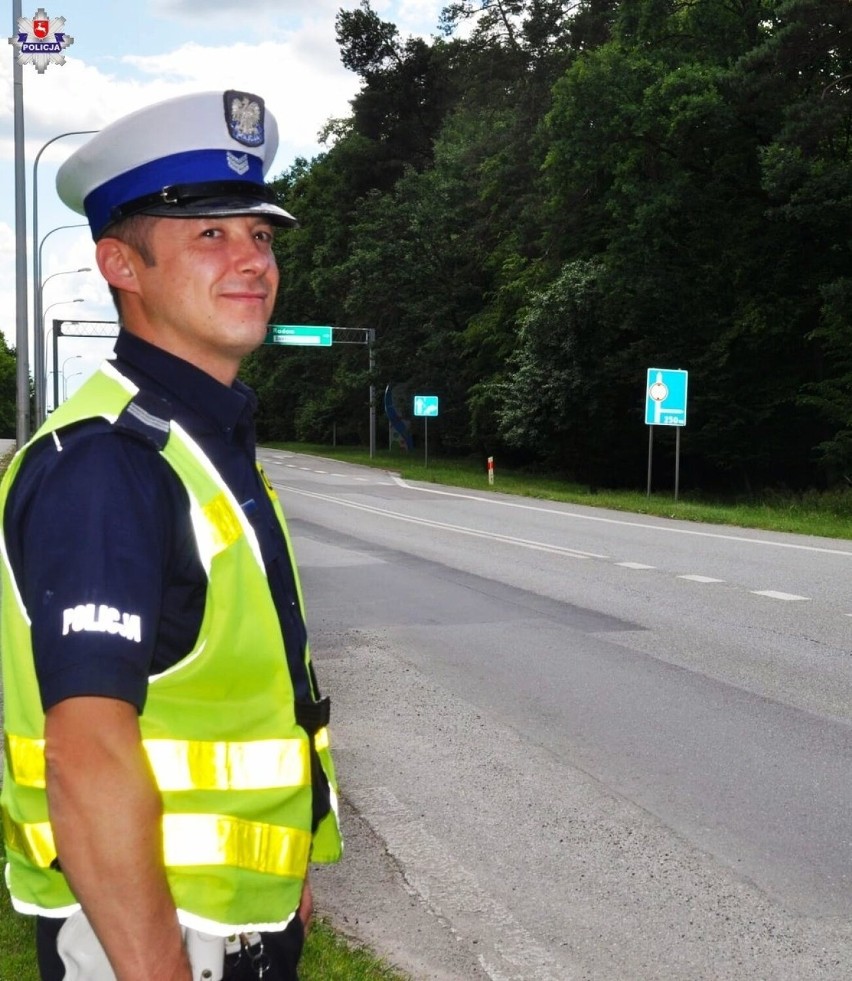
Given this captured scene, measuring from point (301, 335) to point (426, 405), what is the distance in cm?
1498

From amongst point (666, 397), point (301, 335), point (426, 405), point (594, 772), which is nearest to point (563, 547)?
point (594, 772)

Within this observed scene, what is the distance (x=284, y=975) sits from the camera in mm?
1830

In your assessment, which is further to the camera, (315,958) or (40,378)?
(40,378)

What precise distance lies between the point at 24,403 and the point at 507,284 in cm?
2722

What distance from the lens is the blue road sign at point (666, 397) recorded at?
28.7 meters

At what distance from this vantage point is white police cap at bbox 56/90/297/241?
190cm

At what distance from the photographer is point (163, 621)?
1.65 m

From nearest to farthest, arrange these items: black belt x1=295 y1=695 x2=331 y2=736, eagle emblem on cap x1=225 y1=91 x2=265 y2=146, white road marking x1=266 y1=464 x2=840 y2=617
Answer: black belt x1=295 y1=695 x2=331 y2=736
eagle emblem on cap x1=225 y1=91 x2=265 y2=146
white road marking x1=266 y1=464 x2=840 y2=617

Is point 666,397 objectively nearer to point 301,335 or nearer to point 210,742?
point 210,742

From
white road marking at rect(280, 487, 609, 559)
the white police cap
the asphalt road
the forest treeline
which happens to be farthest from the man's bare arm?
the forest treeline

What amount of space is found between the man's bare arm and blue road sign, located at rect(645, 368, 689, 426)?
27575mm

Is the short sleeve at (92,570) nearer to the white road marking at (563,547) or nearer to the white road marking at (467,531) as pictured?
Answer: the white road marking at (563,547)

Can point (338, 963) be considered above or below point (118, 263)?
below

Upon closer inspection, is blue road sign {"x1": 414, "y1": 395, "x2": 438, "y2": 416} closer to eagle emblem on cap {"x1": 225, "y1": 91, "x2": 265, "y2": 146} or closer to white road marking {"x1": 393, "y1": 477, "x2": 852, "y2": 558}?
white road marking {"x1": 393, "y1": 477, "x2": 852, "y2": 558}
